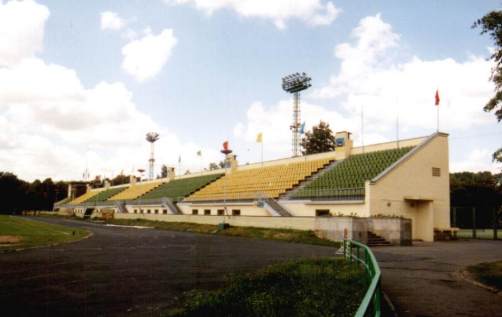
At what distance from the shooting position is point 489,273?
14242 mm

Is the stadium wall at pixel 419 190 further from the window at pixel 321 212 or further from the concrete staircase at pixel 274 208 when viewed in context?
the concrete staircase at pixel 274 208

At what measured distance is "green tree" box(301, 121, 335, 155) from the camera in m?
70.2

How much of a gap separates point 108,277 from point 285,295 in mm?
5893

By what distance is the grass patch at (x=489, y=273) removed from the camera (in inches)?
489

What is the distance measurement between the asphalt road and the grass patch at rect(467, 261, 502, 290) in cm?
713

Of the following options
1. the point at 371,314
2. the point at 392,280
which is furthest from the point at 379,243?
the point at 371,314

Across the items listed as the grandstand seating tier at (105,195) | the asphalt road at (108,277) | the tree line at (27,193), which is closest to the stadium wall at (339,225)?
the asphalt road at (108,277)

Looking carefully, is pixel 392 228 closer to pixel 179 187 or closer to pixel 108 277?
pixel 108 277

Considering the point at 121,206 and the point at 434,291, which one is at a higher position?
the point at 121,206

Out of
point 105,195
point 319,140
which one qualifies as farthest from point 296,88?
point 105,195

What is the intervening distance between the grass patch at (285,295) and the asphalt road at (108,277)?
82 centimetres

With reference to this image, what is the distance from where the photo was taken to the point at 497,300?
10141 mm

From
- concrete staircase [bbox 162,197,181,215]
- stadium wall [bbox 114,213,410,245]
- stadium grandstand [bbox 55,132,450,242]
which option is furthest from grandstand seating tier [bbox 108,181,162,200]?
stadium wall [bbox 114,213,410,245]

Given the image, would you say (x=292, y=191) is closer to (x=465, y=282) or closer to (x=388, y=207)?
(x=388, y=207)
